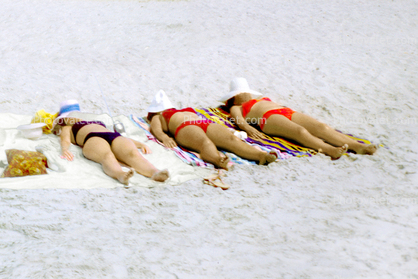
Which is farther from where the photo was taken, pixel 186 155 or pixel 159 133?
pixel 159 133

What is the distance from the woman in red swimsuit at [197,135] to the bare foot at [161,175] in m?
0.55

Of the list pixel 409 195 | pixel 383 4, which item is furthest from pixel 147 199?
pixel 383 4

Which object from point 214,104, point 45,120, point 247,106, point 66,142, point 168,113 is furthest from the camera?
point 214,104

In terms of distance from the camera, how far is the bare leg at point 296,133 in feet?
12.2

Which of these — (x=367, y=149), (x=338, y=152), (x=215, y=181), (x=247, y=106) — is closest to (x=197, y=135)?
(x=215, y=181)

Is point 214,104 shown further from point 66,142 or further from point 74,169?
point 74,169

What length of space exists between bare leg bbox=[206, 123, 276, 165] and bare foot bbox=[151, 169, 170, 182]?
0.84 meters

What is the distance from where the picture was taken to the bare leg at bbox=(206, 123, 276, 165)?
3561mm

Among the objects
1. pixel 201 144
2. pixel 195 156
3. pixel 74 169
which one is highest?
pixel 201 144

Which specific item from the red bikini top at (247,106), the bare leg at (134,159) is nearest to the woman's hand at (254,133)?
the red bikini top at (247,106)

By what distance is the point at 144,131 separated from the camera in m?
4.27

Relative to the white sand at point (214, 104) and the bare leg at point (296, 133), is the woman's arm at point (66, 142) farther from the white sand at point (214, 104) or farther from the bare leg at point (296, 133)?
the bare leg at point (296, 133)

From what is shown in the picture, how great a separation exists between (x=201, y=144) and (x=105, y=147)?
35.6 inches

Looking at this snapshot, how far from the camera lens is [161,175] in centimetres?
317
